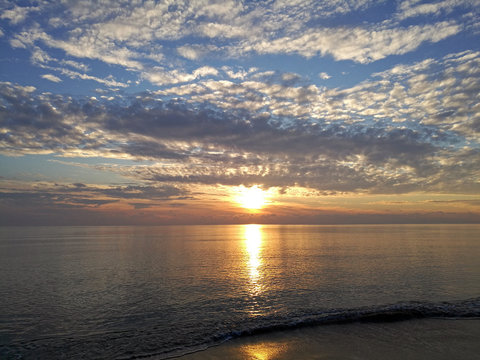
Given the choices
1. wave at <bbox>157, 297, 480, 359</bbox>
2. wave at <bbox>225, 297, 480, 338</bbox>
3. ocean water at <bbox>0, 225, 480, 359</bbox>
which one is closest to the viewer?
ocean water at <bbox>0, 225, 480, 359</bbox>

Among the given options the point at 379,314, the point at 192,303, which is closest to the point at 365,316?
the point at 379,314

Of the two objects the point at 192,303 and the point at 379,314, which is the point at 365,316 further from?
the point at 192,303

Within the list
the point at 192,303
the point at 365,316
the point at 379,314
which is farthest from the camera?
the point at 192,303

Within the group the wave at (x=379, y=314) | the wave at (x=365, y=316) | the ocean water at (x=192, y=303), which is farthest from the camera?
the wave at (x=379, y=314)

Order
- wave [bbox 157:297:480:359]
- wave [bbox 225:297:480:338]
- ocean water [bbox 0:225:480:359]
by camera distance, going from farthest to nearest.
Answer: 1. wave [bbox 225:297:480:338]
2. wave [bbox 157:297:480:359]
3. ocean water [bbox 0:225:480:359]

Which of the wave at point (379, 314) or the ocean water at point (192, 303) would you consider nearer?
the ocean water at point (192, 303)

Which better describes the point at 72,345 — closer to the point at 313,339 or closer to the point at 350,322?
the point at 313,339

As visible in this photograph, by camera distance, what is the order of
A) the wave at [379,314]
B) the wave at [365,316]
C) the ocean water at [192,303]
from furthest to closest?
the wave at [379,314], the wave at [365,316], the ocean water at [192,303]

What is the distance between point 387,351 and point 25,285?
41.1 meters

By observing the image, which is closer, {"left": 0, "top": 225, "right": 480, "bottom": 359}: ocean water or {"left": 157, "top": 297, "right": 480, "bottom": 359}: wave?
{"left": 0, "top": 225, "right": 480, "bottom": 359}: ocean water

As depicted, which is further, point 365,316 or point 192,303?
point 192,303

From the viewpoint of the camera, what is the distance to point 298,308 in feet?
90.6

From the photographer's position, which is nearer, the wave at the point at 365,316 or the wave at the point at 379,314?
the wave at the point at 365,316

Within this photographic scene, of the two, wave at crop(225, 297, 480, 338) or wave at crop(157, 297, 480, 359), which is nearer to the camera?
wave at crop(157, 297, 480, 359)
